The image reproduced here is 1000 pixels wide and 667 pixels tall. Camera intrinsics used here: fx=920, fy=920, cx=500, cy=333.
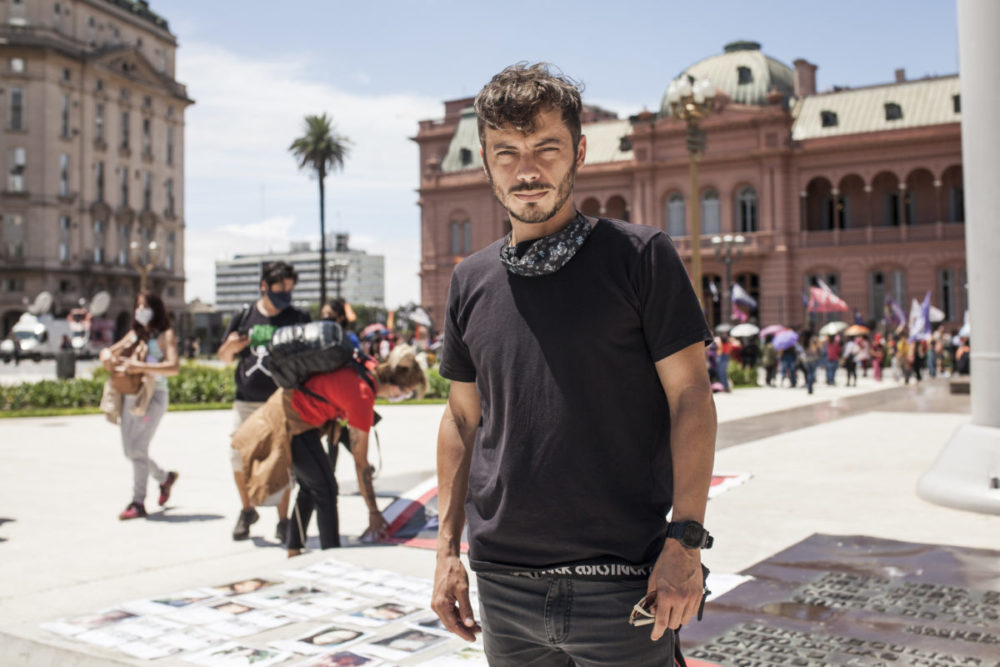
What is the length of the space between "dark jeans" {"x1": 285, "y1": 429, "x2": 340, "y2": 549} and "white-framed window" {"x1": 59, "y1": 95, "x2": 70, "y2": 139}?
232ft

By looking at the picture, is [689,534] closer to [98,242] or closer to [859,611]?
[859,611]

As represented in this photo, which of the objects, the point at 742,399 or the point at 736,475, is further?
the point at 742,399

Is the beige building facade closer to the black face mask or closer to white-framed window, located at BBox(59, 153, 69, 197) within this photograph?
white-framed window, located at BBox(59, 153, 69, 197)

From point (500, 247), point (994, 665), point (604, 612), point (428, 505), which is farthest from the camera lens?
point (428, 505)

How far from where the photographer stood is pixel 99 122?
71125mm

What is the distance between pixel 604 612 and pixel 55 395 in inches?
770

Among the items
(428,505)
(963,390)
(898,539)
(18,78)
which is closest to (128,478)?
(428,505)

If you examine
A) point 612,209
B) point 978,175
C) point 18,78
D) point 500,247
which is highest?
point 18,78

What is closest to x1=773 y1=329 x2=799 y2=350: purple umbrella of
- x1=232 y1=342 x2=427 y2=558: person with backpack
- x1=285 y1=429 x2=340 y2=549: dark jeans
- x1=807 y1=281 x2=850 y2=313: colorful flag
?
x1=807 y1=281 x2=850 y2=313: colorful flag

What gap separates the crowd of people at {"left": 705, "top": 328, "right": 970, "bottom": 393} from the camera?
24250mm

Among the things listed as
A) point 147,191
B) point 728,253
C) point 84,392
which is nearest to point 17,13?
point 147,191

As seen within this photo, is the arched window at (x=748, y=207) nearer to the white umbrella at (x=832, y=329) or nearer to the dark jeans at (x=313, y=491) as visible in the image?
the white umbrella at (x=832, y=329)

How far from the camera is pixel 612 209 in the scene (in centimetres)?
5525

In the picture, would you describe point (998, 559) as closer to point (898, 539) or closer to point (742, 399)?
point (898, 539)
